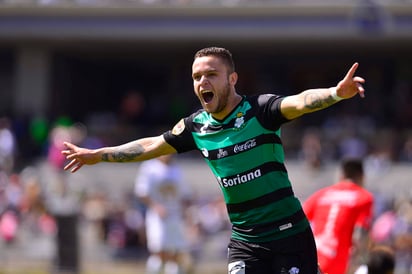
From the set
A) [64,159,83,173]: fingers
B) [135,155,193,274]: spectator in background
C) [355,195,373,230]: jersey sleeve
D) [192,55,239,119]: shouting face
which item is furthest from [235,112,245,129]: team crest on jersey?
[135,155,193,274]: spectator in background

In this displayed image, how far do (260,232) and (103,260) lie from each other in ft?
43.2

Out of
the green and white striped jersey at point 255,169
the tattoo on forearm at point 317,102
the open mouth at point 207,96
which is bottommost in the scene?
the green and white striped jersey at point 255,169

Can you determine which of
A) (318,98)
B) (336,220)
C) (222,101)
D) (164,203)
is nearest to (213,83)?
(222,101)

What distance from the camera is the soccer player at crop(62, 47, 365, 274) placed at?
6.39 meters

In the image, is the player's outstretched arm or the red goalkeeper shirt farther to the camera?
the red goalkeeper shirt

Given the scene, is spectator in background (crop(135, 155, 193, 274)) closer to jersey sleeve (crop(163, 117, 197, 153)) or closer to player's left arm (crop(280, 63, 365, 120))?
jersey sleeve (crop(163, 117, 197, 153))

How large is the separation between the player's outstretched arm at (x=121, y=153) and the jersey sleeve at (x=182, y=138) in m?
0.08

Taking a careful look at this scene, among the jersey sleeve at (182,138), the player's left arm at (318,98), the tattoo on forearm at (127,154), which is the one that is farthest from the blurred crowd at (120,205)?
the player's left arm at (318,98)

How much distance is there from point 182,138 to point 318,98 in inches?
47.7

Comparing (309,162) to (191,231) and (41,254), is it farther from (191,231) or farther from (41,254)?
(41,254)

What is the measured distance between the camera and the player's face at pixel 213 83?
650 centimetres

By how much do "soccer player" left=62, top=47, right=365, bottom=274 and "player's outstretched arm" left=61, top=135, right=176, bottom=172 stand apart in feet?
1.56

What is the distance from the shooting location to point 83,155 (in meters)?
7.07

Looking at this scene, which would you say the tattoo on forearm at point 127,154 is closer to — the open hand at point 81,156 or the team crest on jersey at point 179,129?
the open hand at point 81,156
